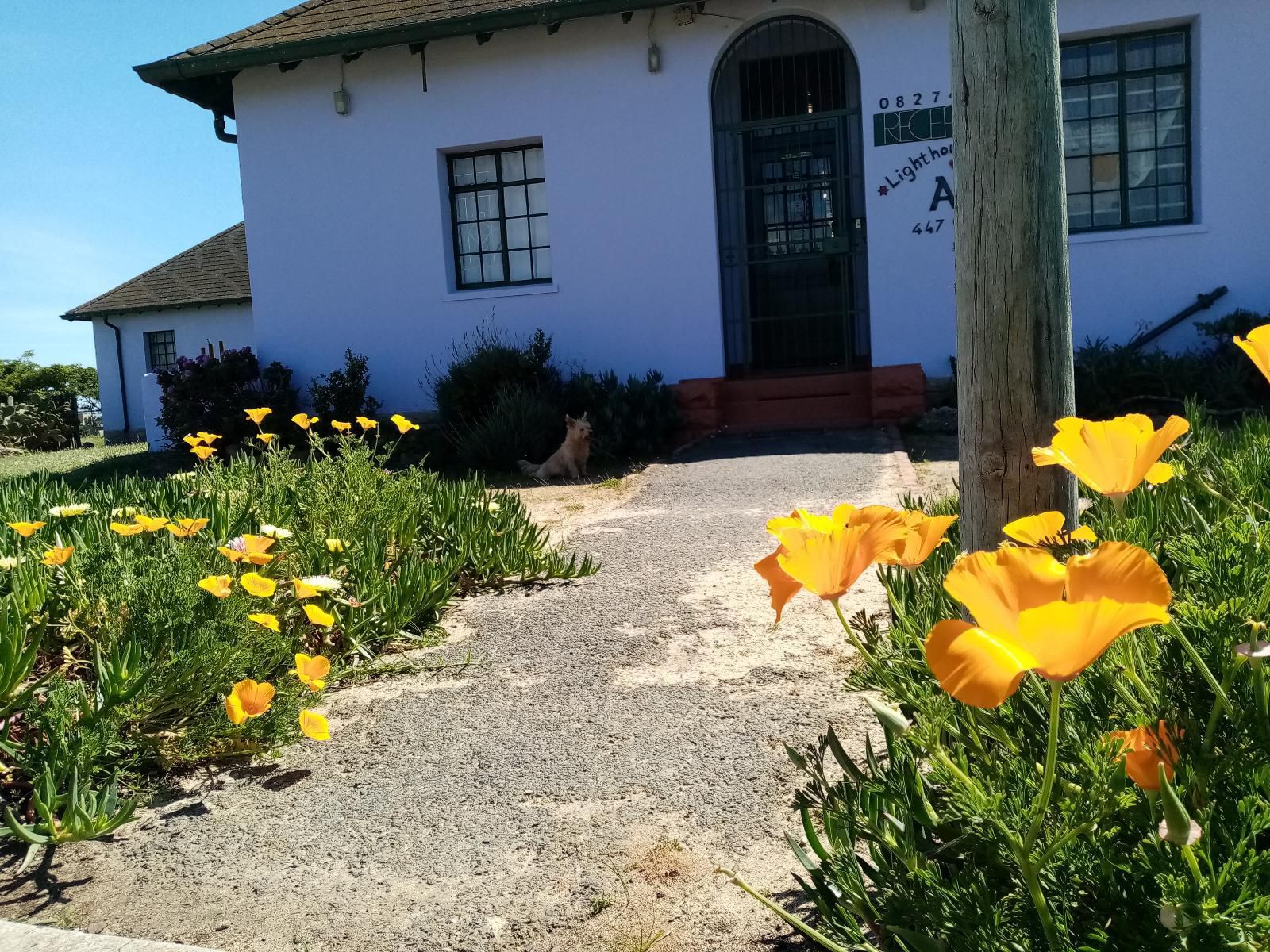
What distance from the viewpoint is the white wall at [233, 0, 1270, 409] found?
9734 millimetres

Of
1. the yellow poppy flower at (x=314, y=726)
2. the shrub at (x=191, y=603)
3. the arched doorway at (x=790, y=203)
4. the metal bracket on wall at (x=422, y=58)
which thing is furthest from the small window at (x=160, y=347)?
the yellow poppy flower at (x=314, y=726)

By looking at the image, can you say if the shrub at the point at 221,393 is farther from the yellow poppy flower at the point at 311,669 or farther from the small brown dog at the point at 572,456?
the yellow poppy flower at the point at 311,669

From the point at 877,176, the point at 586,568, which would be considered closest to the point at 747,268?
the point at 877,176

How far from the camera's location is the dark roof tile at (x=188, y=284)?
923 inches

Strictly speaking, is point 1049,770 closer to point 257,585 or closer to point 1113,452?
point 1113,452

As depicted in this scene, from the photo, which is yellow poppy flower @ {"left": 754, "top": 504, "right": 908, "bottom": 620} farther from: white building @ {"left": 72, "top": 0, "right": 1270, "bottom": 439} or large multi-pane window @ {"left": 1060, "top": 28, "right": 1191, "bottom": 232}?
large multi-pane window @ {"left": 1060, "top": 28, "right": 1191, "bottom": 232}

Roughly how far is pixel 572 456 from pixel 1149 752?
306 inches

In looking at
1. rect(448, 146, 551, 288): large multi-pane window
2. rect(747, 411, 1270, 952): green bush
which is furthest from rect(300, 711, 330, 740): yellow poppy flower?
rect(448, 146, 551, 288): large multi-pane window

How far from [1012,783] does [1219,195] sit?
10.3 metres

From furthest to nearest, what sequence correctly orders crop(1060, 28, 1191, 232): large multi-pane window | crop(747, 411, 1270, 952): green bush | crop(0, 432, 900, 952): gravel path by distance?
1. crop(1060, 28, 1191, 232): large multi-pane window
2. crop(0, 432, 900, 952): gravel path
3. crop(747, 411, 1270, 952): green bush

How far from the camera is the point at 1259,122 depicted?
955cm

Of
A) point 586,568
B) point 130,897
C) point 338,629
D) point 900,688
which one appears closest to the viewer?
point 900,688

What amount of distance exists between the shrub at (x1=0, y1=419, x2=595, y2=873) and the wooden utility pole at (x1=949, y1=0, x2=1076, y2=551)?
1.85 m

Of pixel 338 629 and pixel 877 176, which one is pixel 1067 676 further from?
pixel 877 176
